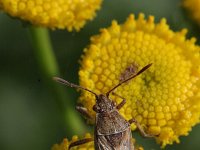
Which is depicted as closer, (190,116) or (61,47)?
(190,116)

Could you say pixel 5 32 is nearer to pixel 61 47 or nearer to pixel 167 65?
pixel 61 47

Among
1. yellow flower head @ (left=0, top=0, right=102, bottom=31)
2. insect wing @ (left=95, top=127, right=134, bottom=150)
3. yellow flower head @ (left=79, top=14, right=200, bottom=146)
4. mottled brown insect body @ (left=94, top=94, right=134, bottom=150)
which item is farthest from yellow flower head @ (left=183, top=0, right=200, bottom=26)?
insect wing @ (left=95, top=127, right=134, bottom=150)

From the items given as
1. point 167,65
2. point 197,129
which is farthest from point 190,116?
point 197,129

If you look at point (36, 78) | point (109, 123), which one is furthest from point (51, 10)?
point (36, 78)

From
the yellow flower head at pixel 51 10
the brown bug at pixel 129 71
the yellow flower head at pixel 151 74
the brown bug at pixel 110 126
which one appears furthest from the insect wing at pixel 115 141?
the yellow flower head at pixel 51 10

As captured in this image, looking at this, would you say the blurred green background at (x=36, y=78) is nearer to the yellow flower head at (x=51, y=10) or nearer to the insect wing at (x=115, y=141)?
the yellow flower head at (x=51, y=10)

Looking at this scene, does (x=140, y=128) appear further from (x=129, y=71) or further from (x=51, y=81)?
(x=51, y=81)
